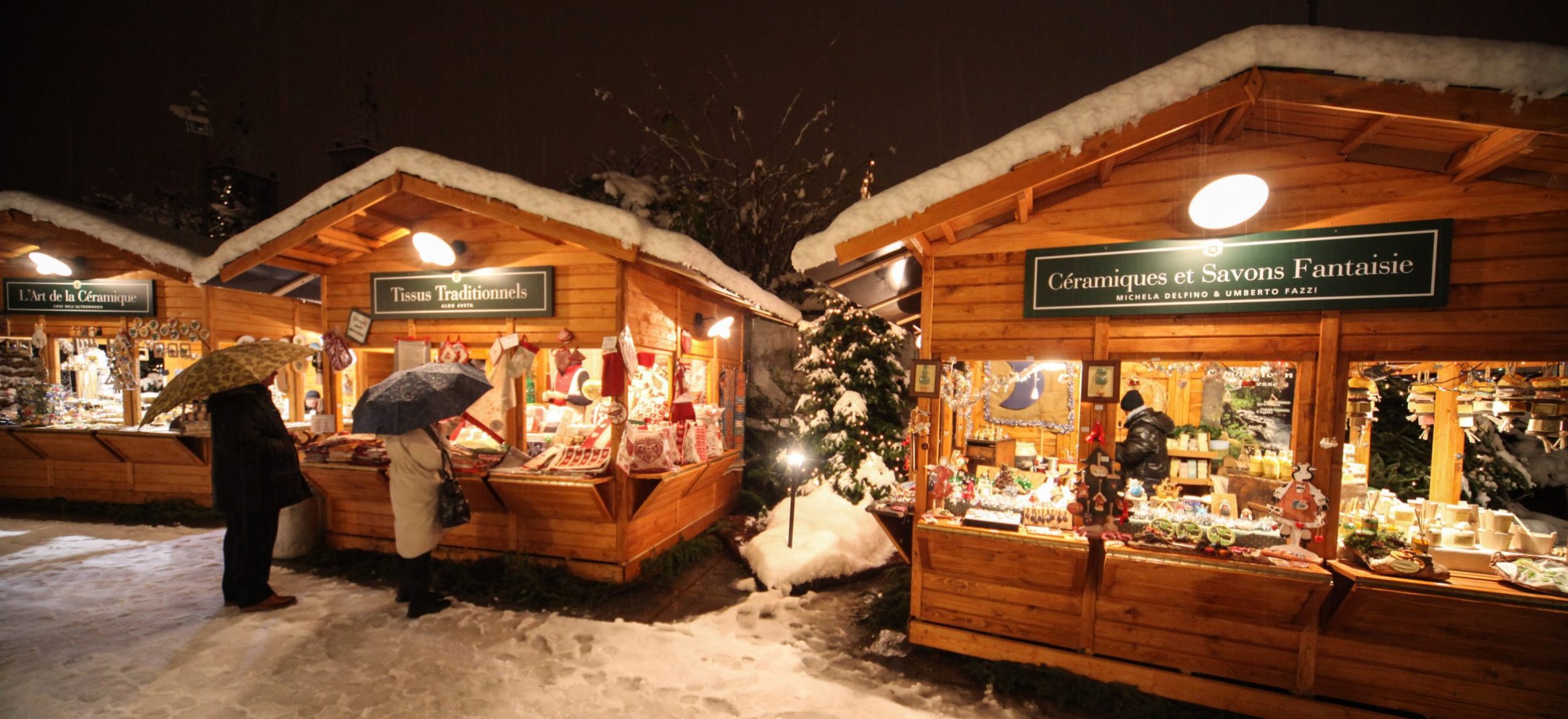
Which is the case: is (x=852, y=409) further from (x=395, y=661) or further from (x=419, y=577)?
(x=395, y=661)

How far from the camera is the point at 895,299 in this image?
7.37 metres

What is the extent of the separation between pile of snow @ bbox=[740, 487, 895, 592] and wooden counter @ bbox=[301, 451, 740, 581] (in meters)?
1.44

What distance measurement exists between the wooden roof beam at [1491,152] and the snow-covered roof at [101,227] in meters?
13.8

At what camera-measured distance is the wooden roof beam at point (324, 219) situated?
622cm

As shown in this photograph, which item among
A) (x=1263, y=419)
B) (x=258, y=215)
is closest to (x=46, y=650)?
(x=1263, y=419)

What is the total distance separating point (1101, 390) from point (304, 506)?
919cm

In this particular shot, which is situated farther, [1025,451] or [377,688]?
[1025,451]

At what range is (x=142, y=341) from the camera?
8.81 m

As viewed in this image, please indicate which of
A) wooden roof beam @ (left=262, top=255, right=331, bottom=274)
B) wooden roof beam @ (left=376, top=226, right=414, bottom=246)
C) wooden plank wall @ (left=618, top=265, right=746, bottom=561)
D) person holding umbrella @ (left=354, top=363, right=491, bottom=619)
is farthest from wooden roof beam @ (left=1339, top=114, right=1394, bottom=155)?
wooden roof beam @ (left=262, top=255, right=331, bottom=274)

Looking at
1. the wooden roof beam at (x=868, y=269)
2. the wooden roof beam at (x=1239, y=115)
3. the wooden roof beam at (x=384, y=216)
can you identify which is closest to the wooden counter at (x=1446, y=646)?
the wooden roof beam at (x=1239, y=115)

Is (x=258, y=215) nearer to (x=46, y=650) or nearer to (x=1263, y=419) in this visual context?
(x=46, y=650)

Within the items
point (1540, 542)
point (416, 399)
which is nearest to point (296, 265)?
point (416, 399)

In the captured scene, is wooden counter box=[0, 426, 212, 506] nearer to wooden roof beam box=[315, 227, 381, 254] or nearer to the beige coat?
wooden roof beam box=[315, 227, 381, 254]

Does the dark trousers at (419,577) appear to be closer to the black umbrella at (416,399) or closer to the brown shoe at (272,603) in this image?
the brown shoe at (272,603)
